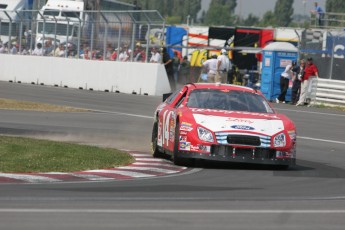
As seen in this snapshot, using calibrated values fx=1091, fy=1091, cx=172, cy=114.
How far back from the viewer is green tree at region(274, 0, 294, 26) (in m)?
149

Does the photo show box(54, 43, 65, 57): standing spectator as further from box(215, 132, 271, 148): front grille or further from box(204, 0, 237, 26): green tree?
box(204, 0, 237, 26): green tree

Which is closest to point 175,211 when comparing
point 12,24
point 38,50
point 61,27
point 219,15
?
point 61,27

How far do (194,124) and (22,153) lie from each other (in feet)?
7.95

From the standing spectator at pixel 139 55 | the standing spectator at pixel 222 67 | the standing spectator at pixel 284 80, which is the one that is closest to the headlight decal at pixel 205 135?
the standing spectator at pixel 222 67

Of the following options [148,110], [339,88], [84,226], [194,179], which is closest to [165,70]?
[339,88]

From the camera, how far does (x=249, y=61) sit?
176ft

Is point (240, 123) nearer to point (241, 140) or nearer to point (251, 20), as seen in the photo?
point (241, 140)

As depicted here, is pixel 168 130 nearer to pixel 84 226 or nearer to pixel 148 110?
pixel 84 226

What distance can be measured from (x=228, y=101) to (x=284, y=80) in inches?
830

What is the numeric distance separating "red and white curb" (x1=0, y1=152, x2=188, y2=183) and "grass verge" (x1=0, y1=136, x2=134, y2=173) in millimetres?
233

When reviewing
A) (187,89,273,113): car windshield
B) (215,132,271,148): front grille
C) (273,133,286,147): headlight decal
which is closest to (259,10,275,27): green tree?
(187,89,273,113): car windshield

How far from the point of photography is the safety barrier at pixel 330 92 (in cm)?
3559

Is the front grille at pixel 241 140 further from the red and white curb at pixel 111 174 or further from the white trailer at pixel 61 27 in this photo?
→ the white trailer at pixel 61 27

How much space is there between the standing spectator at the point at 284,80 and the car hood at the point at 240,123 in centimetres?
2168
